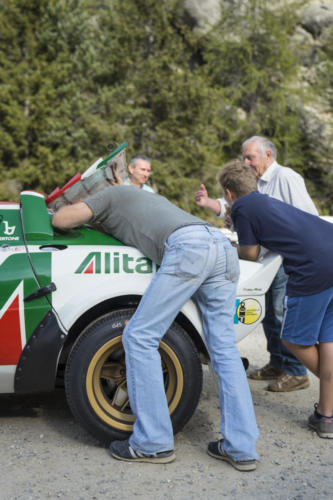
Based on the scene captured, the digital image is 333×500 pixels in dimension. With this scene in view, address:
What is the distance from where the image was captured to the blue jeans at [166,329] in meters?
2.71

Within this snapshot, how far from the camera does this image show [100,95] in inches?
877

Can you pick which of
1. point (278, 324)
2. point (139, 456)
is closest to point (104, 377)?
point (139, 456)

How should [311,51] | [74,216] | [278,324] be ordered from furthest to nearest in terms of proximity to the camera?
1. [311,51]
2. [278,324]
3. [74,216]

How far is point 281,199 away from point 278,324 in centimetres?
102

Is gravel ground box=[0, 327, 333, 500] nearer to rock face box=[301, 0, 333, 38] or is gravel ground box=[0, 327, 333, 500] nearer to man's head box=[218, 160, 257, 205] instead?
man's head box=[218, 160, 257, 205]

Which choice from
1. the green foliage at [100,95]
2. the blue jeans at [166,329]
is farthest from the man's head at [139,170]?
the green foliage at [100,95]

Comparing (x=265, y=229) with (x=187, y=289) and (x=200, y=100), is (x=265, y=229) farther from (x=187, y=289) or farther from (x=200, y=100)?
(x=200, y=100)

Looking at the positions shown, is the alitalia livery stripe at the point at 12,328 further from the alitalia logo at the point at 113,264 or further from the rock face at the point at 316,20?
the rock face at the point at 316,20

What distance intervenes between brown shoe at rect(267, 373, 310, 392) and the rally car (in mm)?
1278

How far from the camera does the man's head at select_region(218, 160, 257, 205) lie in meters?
3.33

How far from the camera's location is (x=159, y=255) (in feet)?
9.66

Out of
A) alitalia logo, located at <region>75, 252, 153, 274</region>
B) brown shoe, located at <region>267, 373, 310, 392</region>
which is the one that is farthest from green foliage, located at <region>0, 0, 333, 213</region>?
alitalia logo, located at <region>75, 252, 153, 274</region>

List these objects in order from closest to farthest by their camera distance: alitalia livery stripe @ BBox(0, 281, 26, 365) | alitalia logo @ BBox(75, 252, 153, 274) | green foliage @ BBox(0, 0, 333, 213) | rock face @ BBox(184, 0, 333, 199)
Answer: alitalia livery stripe @ BBox(0, 281, 26, 365) < alitalia logo @ BBox(75, 252, 153, 274) < green foliage @ BBox(0, 0, 333, 213) < rock face @ BBox(184, 0, 333, 199)

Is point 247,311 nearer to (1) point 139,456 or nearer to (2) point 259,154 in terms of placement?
(1) point 139,456
